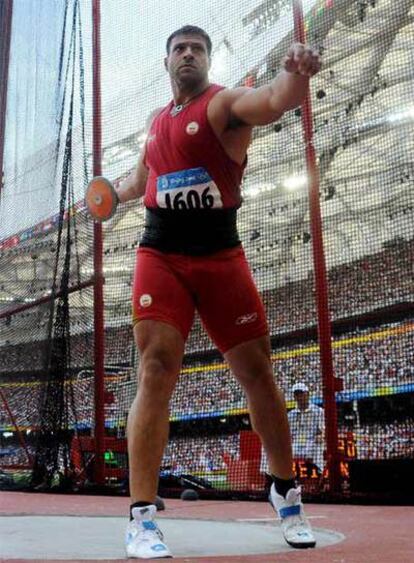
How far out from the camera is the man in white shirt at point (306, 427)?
14.8 ft

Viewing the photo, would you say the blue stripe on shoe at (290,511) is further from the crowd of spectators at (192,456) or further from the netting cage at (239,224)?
the crowd of spectators at (192,456)

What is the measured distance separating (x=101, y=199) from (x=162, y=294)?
2.02 ft

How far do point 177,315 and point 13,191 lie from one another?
16.5 feet

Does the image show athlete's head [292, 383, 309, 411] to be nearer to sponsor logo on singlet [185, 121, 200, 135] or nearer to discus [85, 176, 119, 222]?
discus [85, 176, 119, 222]

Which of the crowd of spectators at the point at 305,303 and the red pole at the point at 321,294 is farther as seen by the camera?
the crowd of spectators at the point at 305,303

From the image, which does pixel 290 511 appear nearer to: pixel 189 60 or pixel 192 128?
pixel 192 128

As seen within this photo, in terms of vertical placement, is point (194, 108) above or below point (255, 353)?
above

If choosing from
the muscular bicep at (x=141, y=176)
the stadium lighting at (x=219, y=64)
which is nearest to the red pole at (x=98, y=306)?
the stadium lighting at (x=219, y=64)

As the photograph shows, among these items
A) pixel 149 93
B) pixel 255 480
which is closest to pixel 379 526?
pixel 255 480

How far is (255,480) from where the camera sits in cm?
467

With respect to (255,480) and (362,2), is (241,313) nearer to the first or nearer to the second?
(255,480)

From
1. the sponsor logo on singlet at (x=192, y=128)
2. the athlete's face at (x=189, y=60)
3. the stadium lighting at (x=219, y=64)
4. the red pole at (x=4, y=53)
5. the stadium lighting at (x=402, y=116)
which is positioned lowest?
the sponsor logo on singlet at (x=192, y=128)

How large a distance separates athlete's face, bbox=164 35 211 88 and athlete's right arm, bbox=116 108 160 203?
172 mm

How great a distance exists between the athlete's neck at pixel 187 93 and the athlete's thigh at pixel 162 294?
425mm
